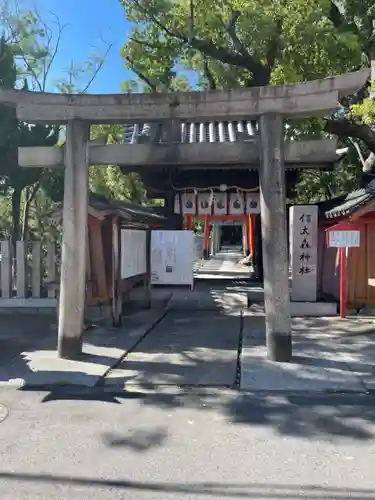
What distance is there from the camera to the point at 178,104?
25.6 feet

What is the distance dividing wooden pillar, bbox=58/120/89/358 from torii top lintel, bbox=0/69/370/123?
0.33 metres

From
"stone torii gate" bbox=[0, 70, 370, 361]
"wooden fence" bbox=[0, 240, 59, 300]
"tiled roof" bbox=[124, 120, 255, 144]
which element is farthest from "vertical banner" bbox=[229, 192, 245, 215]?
Answer: "stone torii gate" bbox=[0, 70, 370, 361]

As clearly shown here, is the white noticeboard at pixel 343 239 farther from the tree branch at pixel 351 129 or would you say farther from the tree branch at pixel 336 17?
the tree branch at pixel 336 17

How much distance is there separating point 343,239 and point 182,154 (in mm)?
4762

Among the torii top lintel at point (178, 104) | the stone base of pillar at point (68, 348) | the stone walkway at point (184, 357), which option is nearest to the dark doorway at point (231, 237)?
the stone walkway at point (184, 357)

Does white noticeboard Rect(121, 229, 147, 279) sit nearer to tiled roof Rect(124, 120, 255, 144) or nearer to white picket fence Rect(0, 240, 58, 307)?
white picket fence Rect(0, 240, 58, 307)

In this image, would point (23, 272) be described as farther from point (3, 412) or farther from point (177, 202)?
point (3, 412)

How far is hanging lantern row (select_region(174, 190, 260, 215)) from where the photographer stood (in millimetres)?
15195

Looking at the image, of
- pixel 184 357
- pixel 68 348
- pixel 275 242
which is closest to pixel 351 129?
pixel 275 242

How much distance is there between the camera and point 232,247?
55.6 m

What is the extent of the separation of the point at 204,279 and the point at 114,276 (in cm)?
858

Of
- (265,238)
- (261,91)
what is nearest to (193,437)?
(265,238)

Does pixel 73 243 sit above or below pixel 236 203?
below

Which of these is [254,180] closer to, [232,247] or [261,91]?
[261,91]
